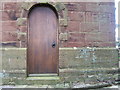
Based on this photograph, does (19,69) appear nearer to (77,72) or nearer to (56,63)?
(56,63)

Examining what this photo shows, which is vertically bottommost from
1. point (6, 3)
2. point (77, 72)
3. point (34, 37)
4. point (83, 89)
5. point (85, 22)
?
point (83, 89)

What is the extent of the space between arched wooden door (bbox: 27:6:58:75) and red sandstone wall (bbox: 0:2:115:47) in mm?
243

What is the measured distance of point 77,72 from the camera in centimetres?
433

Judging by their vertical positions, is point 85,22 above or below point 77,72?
above

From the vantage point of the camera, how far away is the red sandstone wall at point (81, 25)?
4352 millimetres

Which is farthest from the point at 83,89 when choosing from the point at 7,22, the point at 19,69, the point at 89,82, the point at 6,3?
the point at 6,3

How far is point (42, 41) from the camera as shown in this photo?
4.45 m

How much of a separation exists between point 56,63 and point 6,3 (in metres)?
2.45

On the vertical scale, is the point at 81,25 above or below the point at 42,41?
above

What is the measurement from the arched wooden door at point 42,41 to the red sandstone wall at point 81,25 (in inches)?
9.6

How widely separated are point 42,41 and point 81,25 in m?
1.33

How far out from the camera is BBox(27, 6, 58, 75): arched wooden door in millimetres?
4441

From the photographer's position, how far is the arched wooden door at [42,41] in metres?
4.44

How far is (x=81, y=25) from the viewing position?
14.5 ft
